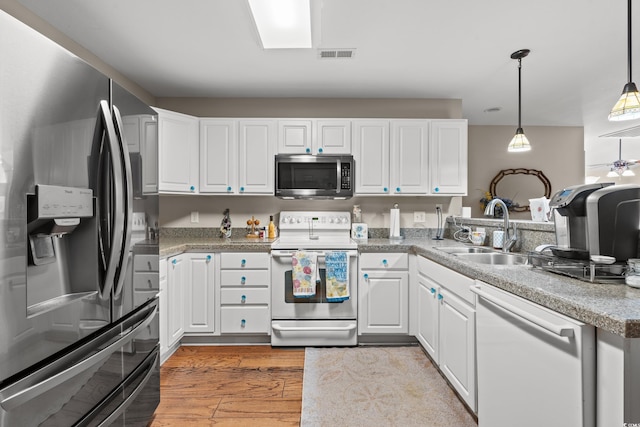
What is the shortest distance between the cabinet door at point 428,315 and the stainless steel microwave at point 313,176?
43.3 inches

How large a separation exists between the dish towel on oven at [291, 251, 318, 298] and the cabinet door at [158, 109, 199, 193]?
1.29 meters

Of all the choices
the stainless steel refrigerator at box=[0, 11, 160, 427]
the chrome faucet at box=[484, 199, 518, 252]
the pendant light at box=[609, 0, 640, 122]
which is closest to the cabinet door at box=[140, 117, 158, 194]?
the stainless steel refrigerator at box=[0, 11, 160, 427]

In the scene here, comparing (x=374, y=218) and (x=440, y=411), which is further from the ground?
(x=374, y=218)

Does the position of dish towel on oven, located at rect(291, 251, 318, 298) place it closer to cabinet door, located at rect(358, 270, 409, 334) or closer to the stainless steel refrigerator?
cabinet door, located at rect(358, 270, 409, 334)

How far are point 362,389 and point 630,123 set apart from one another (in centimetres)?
525

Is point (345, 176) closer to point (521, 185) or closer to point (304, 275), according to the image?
point (304, 275)

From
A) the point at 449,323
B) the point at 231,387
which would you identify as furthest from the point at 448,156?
the point at 231,387

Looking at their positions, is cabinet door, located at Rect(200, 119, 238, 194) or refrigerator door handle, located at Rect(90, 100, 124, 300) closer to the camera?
refrigerator door handle, located at Rect(90, 100, 124, 300)

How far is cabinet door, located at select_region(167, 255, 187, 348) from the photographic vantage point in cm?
250

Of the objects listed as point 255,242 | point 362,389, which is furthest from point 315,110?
point 362,389

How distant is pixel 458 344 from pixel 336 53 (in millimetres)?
2232

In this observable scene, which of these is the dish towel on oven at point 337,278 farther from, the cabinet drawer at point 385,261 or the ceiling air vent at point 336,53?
the ceiling air vent at point 336,53

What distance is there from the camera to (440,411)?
1926 mm

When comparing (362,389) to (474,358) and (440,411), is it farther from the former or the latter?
(474,358)
